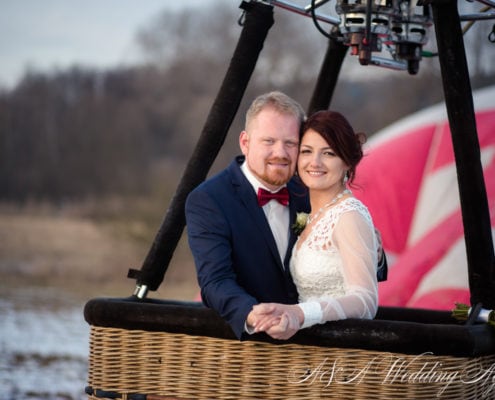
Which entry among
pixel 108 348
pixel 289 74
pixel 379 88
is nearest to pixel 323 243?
pixel 108 348

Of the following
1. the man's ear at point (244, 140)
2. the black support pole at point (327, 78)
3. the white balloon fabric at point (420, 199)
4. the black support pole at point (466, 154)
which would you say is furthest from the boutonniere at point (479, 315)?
the white balloon fabric at point (420, 199)

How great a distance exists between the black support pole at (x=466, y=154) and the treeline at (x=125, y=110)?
15253 millimetres

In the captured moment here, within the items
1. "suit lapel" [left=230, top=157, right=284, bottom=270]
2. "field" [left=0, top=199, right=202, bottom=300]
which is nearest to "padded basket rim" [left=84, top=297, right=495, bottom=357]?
"suit lapel" [left=230, top=157, right=284, bottom=270]

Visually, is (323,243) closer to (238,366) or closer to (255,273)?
(255,273)


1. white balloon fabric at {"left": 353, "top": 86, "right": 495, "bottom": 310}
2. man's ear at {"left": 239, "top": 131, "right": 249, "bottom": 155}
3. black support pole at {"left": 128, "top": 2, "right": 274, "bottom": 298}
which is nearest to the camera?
man's ear at {"left": 239, "top": 131, "right": 249, "bottom": 155}

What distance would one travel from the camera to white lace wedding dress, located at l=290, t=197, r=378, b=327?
7.68 ft

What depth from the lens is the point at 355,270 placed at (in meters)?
2.38

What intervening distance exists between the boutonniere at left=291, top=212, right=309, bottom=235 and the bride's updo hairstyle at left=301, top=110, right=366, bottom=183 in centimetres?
20

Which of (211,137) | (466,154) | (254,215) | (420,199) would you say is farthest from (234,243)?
(420,199)

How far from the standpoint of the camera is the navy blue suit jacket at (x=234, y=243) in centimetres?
244

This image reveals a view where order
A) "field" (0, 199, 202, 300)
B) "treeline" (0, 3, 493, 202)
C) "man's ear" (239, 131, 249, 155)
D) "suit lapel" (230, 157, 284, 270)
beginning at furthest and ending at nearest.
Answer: "treeline" (0, 3, 493, 202)
"field" (0, 199, 202, 300)
"man's ear" (239, 131, 249, 155)
"suit lapel" (230, 157, 284, 270)

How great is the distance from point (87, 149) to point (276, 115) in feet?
68.1

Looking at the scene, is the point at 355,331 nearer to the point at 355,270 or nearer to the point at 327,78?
the point at 355,270

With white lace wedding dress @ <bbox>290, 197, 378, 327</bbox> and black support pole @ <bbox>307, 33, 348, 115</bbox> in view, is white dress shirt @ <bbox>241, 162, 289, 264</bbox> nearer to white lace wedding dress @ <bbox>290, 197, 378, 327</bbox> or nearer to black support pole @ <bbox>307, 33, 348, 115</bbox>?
white lace wedding dress @ <bbox>290, 197, 378, 327</bbox>
